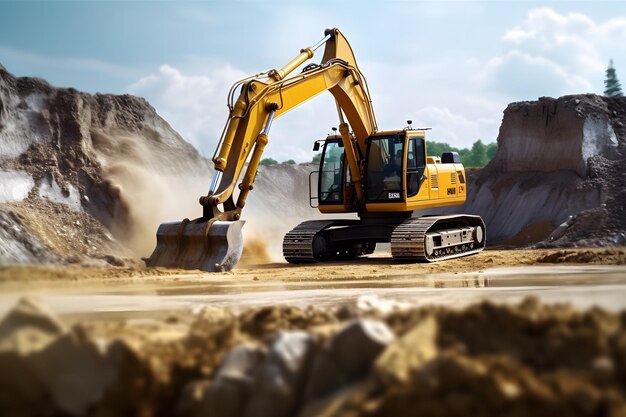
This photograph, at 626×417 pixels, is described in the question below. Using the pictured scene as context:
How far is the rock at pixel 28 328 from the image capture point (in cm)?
493

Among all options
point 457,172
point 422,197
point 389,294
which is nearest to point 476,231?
point 457,172

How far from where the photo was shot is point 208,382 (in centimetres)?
472

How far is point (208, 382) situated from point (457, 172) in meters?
16.5

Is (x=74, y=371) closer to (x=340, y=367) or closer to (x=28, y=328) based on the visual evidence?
(x=28, y=328)

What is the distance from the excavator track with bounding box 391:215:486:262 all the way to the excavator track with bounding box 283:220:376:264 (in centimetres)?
210

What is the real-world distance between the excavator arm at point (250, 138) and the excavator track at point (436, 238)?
2073mm

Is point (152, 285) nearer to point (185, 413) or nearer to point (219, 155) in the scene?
point (219, 155)

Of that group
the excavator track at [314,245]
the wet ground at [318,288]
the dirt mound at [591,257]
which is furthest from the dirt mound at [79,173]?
the dirt mound at [591,257]

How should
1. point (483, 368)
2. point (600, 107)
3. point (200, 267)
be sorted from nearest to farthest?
point (483, 368) → point (200, 267) → point (600, 107)

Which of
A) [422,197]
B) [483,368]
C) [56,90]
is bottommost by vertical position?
[483,368]

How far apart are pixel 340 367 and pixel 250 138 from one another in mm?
11543

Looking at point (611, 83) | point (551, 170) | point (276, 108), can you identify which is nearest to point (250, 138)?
point (276, 108)

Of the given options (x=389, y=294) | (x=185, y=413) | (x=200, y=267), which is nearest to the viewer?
(x=185, y=413)

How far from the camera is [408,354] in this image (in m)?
4.16
